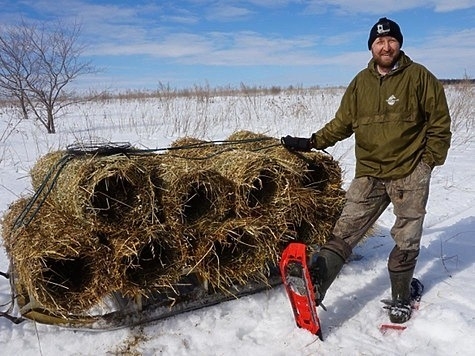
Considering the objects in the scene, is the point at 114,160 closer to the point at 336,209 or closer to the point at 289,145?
the point at 289,145

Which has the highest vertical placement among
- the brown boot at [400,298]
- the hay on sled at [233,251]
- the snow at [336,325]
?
the hay on sled at [233,251]

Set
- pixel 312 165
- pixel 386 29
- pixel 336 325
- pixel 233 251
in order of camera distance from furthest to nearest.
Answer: pixel 312 165, pixel 233 251, pixel 336 325, pixel 386 29

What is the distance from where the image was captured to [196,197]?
10.1ft

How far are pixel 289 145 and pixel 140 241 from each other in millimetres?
1274

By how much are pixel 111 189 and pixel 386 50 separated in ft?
6.17

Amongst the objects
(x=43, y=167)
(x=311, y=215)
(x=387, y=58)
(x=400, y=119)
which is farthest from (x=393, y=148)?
(x=43, y=167)

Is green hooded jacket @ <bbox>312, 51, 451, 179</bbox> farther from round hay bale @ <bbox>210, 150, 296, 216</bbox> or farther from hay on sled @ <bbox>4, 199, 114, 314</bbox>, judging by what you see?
hay on sled @ <bbox>4, 199, 114, 314</bbox>

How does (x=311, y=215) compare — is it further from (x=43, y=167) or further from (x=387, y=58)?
(x=43, y=167)

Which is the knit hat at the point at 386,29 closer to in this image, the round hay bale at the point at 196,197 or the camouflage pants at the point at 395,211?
the camouflage pants at the point at 395,211

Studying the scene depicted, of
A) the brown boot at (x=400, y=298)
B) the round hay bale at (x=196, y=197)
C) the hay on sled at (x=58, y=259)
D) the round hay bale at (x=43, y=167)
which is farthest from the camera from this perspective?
the round hay bale at (x=43, y=167)

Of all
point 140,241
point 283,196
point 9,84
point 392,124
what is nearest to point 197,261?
point 140,241

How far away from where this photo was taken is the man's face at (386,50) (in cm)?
263

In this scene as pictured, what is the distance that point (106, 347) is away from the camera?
8.79 ft

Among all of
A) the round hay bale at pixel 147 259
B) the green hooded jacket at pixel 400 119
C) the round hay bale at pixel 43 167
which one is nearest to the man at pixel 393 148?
the green hooded jacket at pixel 400 119
